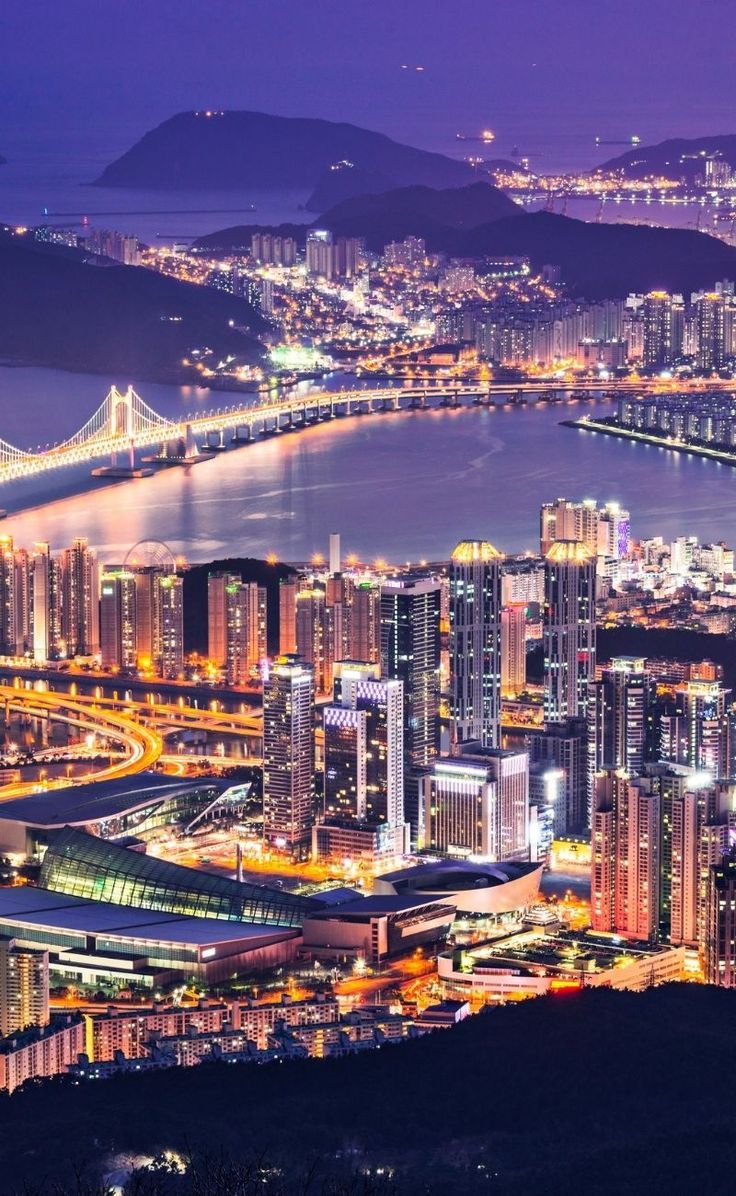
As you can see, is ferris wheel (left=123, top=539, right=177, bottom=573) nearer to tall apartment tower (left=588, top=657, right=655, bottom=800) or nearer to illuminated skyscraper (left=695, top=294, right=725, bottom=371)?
tall apartment tower (left=588, top=657, right=655, bottom=800)

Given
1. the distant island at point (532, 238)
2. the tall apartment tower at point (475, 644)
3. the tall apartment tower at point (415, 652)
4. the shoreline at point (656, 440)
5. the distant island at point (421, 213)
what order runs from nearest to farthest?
the tall apartment tower at point (415, 652) → the tall apartment tower at point (475, 644) → the shoreline at point (656, 440) → the distant island at point (532, 238) → the distant island at point (421, 213)

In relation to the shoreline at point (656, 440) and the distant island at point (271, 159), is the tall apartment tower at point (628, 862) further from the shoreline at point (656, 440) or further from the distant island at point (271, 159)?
the distant island at point (271, 159)

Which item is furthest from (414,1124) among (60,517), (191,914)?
(60,517)

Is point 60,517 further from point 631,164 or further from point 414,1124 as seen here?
point 631,164

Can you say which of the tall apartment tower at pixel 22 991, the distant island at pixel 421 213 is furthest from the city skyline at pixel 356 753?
the distant island at pixel 421 213

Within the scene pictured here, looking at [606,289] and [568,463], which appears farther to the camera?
[606,289]

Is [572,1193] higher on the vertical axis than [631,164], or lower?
lower
